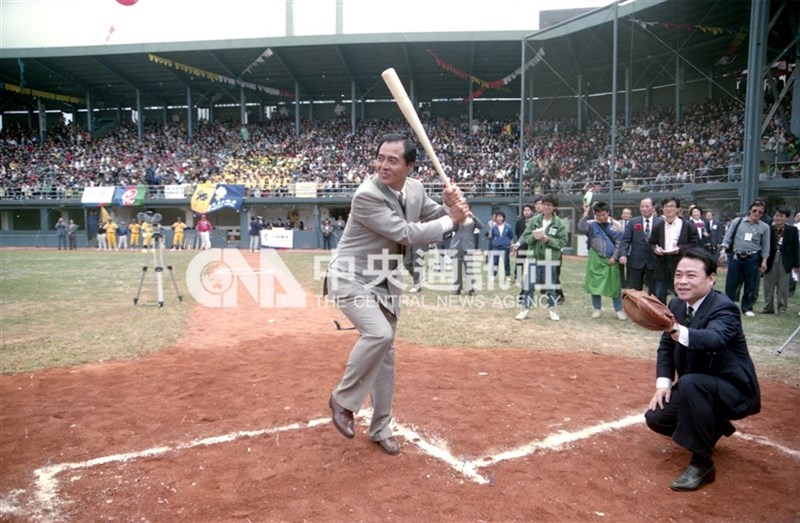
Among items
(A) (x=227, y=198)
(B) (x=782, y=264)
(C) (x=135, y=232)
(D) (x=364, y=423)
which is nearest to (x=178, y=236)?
(C) (x=135, y=232)

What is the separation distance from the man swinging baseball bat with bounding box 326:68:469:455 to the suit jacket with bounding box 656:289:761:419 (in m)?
1.58

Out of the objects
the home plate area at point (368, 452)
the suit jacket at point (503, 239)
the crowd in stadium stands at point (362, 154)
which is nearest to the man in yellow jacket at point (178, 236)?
the crowd in stadium stands at point (362, 154)

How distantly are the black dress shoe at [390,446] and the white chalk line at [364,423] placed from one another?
173 millimetres

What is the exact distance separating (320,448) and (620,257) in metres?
6.44

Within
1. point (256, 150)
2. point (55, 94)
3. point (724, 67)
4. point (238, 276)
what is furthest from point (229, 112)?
point (724, 67)

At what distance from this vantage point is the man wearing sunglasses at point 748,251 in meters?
8.78

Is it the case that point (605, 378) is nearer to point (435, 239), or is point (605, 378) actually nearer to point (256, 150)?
point (435, 239)

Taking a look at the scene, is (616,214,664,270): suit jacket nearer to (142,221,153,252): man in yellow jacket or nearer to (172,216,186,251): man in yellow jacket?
(142,221,153,252): man in yellow jacket

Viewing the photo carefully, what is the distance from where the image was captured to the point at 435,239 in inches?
137

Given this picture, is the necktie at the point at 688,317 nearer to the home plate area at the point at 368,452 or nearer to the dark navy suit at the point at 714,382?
the dark navy suit at the point at 714,382

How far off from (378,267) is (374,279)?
0.09 meters

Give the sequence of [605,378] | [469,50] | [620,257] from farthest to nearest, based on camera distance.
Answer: [469,50] → [620,257] → [605,378]

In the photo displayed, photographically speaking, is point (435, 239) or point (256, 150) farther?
point (256, 150)

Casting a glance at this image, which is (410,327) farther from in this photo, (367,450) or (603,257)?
(367,450)
